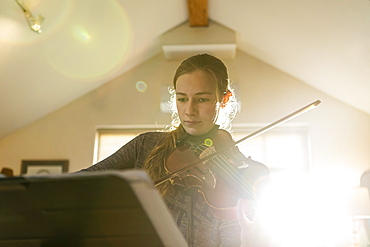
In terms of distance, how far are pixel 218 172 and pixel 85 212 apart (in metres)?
0.81

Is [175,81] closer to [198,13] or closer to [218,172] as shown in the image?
[218,172]

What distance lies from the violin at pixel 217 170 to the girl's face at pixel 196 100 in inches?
2.8

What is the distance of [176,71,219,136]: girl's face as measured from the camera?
1306 mm

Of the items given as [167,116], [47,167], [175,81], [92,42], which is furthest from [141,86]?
[175,81]

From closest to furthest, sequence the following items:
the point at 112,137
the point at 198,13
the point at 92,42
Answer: the point at 92,42 < the point at 198,13 < the point at 112,137

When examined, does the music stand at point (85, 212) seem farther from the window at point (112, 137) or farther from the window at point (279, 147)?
the window at point (112, 137)

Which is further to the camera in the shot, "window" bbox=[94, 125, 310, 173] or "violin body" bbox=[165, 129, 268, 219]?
"window" bbox=[94, 125, 310, 173]

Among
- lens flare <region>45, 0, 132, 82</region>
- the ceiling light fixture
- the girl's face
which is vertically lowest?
the girl's face

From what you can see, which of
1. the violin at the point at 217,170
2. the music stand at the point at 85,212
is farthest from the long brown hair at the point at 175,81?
the music stand at the point at 85,212

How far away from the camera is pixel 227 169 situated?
131 centimetres

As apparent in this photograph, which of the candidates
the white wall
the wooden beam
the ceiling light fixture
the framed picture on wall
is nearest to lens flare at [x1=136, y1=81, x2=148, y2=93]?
the white wall

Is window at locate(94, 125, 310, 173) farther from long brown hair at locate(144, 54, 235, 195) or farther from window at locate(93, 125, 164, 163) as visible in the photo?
long brown hair at locate(144, 54, 235, 195)

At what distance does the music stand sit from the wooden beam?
3.52 m

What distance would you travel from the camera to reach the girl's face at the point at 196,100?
51.4 inches
